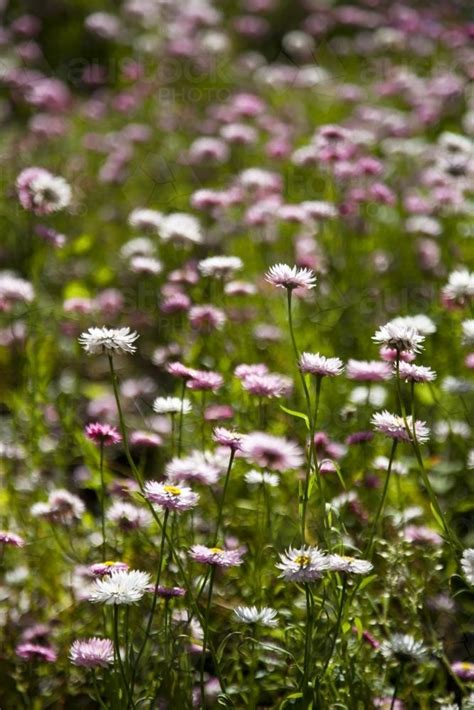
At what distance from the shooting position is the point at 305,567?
51.5 inches

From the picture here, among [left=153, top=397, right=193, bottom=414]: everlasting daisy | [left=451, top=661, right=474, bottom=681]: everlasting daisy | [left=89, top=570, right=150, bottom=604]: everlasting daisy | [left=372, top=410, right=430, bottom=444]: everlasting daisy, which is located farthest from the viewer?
[left=153, top=397, right=193, bottom=414]: everlasting daisy

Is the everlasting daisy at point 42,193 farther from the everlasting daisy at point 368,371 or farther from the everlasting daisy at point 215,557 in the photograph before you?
the everlasting daisy at point 215,557

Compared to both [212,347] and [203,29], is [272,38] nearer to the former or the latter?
[203,29]

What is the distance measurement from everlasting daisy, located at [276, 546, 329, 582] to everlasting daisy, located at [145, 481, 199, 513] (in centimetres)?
15

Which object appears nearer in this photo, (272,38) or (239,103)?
(239,103)

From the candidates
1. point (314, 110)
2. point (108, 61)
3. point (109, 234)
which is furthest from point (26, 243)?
point (108, 61)

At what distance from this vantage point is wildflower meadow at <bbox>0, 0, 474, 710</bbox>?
1481 mm

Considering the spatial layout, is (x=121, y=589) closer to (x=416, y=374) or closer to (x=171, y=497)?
(x=171, y=497)

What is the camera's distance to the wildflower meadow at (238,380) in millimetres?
1481

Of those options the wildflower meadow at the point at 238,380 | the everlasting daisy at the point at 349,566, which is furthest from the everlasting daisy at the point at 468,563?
the everlasting daisy at the point at 349,566

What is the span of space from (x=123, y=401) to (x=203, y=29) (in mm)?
3028

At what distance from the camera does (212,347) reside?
2447 mm

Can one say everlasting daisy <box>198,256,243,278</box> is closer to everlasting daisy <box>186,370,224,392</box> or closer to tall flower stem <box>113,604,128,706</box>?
everlasting daisy <box>186,370,224,392</box>

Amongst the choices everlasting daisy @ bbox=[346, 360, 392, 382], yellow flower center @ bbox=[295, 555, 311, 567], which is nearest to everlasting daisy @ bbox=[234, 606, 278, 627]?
yellow flower center @ bbox=[295, 555, 311, 567]
